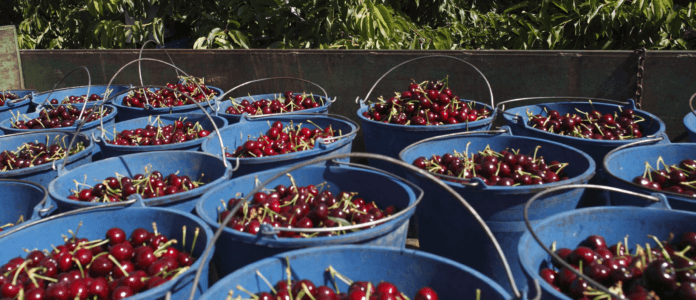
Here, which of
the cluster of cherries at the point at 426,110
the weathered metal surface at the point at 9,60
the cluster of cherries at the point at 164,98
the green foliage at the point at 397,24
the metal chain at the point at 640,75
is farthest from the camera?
the weathered metal surface at the point at 9,60

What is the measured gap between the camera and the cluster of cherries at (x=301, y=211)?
1.93 metres

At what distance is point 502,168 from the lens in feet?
7.96

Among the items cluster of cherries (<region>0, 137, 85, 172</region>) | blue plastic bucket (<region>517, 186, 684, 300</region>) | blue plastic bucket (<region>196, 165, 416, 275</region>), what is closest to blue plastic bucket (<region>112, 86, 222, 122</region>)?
cluster of cherries (<region>0, 137, 85, 172</region>)

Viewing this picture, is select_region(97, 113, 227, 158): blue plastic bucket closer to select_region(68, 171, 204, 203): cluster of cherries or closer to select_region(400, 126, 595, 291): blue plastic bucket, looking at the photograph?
select_region(68, 171, 204, 203): cluster of cherries

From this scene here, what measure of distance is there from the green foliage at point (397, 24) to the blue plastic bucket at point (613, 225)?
3.68 metres

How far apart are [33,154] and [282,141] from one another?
5.95 ft

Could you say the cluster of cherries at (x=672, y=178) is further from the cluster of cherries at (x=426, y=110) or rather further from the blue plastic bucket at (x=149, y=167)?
the blue plastic bucket at (x=149, y=167)

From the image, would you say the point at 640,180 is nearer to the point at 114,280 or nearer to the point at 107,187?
the point at 114,280

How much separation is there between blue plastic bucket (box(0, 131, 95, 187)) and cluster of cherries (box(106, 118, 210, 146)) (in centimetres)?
22

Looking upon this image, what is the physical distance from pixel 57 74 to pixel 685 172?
6998 mm

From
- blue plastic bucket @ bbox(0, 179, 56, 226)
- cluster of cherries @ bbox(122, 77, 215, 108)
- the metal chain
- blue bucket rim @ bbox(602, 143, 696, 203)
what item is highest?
the metal chain

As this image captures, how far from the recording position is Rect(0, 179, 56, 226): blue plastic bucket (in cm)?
243

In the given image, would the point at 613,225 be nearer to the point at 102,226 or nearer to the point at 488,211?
the point at 488,211

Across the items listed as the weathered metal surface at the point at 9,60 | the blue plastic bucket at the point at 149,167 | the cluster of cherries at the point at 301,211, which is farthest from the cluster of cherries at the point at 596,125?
the weathered metal surface at the point at 9,60
